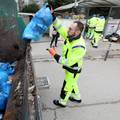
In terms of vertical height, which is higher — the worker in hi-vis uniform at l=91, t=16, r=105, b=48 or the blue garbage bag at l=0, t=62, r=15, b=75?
the blue garbage bag at l=0, t=62, r=15, b=75

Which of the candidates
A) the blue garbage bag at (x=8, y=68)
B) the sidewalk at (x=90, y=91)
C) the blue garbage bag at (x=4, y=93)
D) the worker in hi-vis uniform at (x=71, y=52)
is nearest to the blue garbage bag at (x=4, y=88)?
the blue garbage bag at (x=4, y=93)

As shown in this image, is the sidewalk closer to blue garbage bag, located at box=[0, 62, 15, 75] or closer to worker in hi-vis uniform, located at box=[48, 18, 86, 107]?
worker in hi-vis uniform, located at box=[48, 18, 86, 107]

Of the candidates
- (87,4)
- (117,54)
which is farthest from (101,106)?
(87,4)

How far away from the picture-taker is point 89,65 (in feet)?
25.9

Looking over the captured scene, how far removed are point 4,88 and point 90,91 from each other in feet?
7.12

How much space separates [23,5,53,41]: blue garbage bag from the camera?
4156mm

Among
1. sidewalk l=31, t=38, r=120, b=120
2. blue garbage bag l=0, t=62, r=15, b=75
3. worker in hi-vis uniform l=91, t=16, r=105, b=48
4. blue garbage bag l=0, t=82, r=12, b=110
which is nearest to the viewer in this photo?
blue garbage bag l=0, t=82, r=12, b=110

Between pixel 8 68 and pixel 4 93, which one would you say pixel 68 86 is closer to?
pixel 4 93

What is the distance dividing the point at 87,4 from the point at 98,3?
2.26 ft

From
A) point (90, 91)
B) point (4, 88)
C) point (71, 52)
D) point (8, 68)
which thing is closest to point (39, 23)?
point (71, 52)

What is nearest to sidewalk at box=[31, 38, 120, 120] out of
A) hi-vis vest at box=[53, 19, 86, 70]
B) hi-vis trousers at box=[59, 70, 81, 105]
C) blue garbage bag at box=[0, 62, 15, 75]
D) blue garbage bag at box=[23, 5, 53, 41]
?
hi-vis trousers at box=[59, 70, 81, 105]

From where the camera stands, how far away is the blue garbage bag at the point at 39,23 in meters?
4.16

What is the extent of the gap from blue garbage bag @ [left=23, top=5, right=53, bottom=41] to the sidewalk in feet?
4.50

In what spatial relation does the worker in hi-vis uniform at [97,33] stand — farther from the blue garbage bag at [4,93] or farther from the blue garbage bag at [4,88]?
the blue garbage bag at [4,93]
